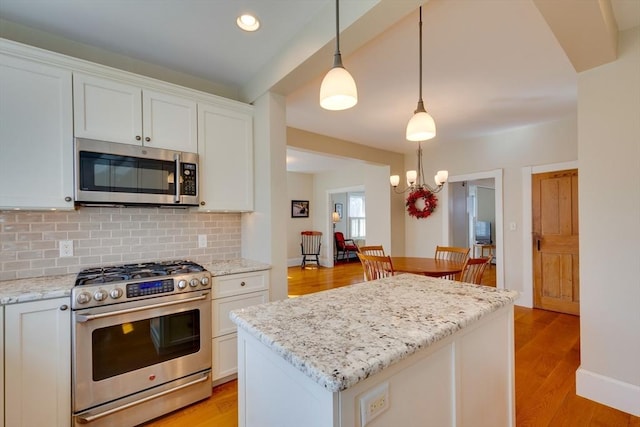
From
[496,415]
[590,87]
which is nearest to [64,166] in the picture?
[496,415]

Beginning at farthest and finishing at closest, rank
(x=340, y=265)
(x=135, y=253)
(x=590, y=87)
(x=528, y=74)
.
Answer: (x=340, y=265) → (x=528, y=74) → (x=135, y=253) → (x=590, y=87)

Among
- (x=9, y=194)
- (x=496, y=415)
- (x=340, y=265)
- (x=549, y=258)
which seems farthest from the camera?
(x=340, y=265)

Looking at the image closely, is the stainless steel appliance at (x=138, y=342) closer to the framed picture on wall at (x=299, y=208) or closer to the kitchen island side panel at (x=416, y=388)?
the kitchen island side panel at (x=416, y=388)

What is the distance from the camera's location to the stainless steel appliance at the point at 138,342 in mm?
1684

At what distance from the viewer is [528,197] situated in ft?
13.5

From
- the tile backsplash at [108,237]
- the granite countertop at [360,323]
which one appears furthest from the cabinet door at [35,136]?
the granite countertop at [360,323]

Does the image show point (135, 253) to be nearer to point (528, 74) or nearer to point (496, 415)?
point (496, 415)

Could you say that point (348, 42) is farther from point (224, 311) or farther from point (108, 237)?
point (108, 237)

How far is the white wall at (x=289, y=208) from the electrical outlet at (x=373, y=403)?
21.8 ft

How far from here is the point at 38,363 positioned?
5.27 ft

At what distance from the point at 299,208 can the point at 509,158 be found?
192 inches

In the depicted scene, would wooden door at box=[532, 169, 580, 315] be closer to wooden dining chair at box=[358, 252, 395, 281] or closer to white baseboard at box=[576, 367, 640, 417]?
white baseboard at box=[576, 367, 640, 417]

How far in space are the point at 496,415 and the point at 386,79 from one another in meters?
2.53

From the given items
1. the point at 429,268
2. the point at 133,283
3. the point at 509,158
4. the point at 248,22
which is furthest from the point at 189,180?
the point at 509,158
